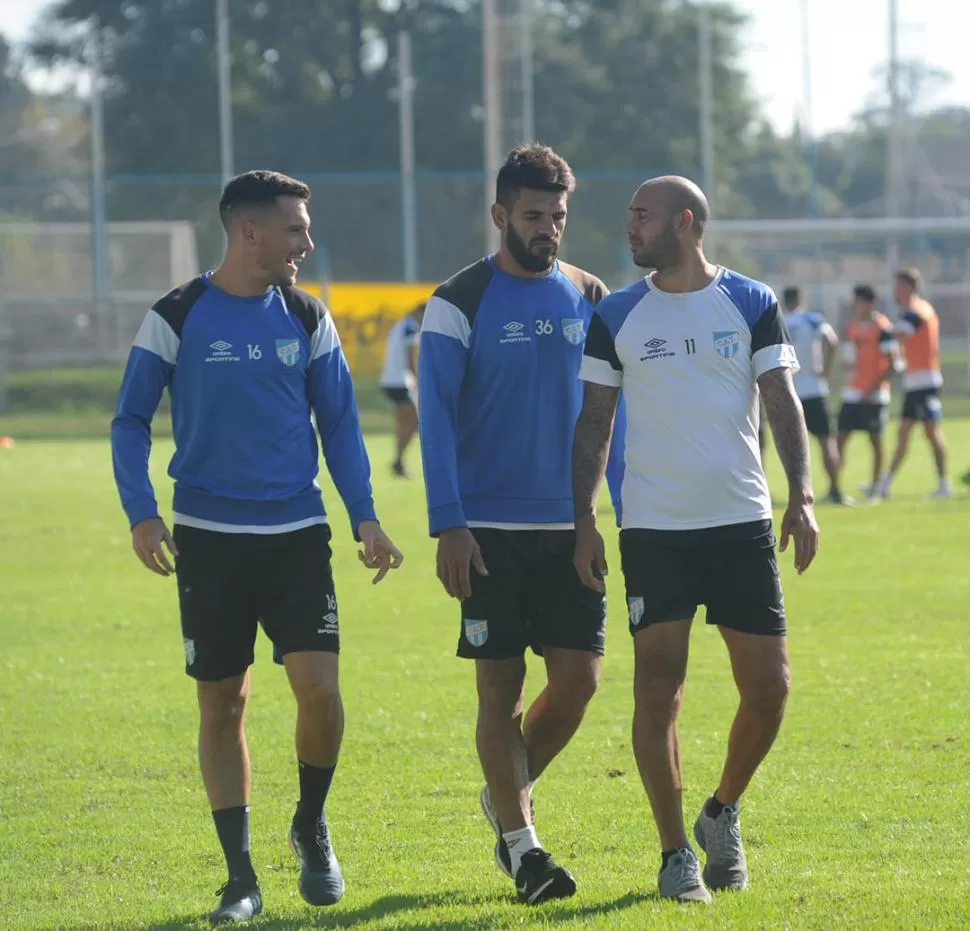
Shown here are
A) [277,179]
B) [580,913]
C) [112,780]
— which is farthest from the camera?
[112,780]

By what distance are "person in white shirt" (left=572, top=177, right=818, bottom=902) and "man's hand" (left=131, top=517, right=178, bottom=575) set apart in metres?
1.28

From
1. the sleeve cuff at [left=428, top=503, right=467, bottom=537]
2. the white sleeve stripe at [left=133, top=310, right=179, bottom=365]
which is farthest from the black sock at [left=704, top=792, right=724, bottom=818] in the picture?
the white sleeve stripe at [left=133, top=310, right=179, bottom=365]

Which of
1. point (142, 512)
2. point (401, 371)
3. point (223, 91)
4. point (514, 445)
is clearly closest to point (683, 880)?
point (514, 445)

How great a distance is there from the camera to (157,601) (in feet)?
42.5

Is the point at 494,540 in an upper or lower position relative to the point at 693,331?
lower

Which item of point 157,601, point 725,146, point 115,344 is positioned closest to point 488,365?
point 157,601

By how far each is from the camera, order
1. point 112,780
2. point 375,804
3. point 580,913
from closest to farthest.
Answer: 1. point 580,913
2. point 375,804
3. point 112,780

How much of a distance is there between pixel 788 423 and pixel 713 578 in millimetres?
533

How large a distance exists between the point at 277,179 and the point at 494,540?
4.47 ft

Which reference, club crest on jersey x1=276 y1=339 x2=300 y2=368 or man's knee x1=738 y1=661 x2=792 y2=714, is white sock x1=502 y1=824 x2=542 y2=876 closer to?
man's knee x1=738 y1=661 x2=792 y2=714

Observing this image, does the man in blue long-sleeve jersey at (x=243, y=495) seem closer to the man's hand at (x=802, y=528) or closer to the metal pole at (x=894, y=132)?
the man's hand at (x=802, y=528)

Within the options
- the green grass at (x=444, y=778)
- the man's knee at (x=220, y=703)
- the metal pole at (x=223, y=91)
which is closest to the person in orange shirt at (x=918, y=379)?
the green grass at (x=444, y=778)

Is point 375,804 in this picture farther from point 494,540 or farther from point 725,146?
point 725,146

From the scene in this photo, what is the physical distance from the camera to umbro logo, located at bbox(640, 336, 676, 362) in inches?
223
